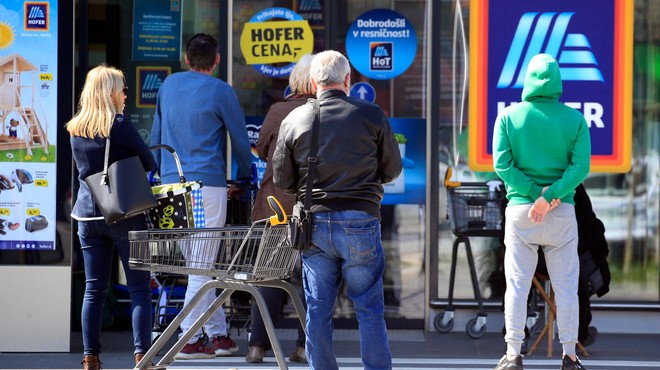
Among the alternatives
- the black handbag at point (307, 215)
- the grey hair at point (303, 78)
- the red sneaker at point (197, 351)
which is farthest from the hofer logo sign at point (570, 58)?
the black handbag at point (307, 215)

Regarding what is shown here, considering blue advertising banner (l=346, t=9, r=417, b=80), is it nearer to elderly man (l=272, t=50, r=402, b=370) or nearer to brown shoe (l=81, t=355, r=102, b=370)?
elderly man (l=272, t=50, r=402, b=370)

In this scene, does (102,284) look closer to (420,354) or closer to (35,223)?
(35,223)

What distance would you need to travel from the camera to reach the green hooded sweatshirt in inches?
263

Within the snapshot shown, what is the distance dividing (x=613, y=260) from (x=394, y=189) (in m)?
1.79

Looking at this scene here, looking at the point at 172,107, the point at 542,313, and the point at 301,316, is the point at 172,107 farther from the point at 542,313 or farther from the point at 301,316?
the point at 542,313

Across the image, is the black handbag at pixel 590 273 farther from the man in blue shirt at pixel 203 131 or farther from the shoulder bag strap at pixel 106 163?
the shoulder bag strap at pixel 106 163

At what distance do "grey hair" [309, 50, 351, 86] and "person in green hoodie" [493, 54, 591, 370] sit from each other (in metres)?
1.36

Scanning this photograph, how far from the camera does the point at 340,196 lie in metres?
5.72

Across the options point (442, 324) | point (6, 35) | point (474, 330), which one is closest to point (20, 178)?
point (6, 35)

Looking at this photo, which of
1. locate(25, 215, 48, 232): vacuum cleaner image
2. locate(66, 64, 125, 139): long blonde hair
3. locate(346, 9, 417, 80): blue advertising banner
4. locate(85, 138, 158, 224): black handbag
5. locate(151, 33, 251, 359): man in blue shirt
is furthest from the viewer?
locate(346, 9, 417, 80): blue advertising banner

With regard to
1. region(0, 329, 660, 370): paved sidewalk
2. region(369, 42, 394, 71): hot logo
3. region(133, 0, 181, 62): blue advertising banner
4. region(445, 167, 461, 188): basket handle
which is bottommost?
region(0, 329, 660, 370): paved sidewalk

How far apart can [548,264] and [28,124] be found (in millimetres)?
3498

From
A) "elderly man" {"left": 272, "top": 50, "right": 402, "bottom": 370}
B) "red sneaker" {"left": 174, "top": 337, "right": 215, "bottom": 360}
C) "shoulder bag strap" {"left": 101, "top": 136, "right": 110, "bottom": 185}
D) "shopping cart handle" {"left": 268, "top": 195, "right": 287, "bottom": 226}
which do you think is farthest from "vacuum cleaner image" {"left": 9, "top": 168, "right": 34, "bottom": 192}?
"shopping cart handle" {"left": 268, "top": 195, "right": 287, "bottom": 226}

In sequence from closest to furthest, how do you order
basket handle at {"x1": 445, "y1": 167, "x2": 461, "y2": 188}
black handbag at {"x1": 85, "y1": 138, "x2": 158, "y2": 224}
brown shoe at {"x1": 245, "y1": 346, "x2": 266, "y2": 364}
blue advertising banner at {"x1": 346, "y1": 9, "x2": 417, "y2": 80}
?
black handbag at {"x1": 85, "y1": 138, "x2": 158, "y2": 224} → brown shoe at {"x1": 245, "y1": 346, "x2": 266, "y2": 364} → basket handle at {"x1": 445, "y1": 167, "x2": 461, "y2": 188} → blue advertising banner at {"x1": 346, "y1": 9, "x2": 417, "y2": 80}
